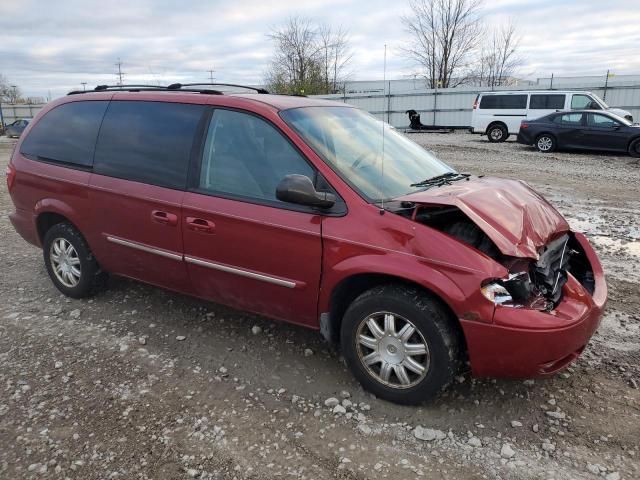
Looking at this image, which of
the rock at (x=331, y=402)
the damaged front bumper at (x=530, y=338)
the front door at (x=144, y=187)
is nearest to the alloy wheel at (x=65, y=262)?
the front door at (x=144, y=187)

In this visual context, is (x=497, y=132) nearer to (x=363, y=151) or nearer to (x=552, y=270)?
(x=363, y=151)

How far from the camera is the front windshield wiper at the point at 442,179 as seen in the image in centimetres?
348

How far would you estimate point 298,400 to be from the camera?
313cm

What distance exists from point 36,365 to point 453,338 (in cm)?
281

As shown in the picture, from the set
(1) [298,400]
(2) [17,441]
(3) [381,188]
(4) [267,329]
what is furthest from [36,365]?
(3) [381,188]

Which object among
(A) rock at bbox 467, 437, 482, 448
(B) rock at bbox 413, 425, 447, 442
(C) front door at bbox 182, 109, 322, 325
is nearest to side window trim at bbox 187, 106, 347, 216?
(C) front door at bbox 182, 109, 322, 325

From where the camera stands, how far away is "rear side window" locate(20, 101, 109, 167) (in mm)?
4211

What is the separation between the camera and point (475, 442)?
274 centimetres

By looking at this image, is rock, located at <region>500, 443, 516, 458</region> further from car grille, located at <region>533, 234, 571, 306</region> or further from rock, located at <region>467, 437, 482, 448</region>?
car grille, located at <region>533, 234, 571, 306</region>

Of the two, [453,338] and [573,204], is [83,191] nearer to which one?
[453,338]

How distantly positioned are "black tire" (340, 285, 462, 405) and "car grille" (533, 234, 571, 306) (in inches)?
22.1

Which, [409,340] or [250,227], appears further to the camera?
[250,227]

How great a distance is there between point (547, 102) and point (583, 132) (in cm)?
452

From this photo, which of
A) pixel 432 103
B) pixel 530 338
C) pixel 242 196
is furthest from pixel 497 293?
pixel 432 103
